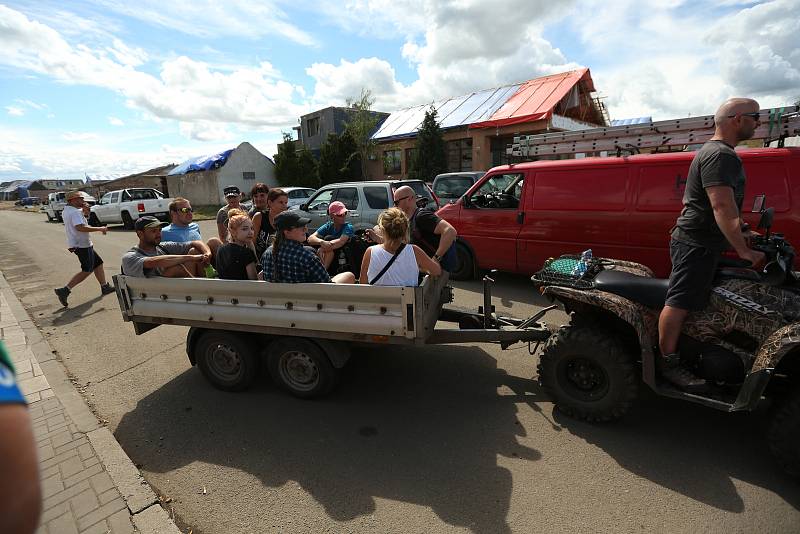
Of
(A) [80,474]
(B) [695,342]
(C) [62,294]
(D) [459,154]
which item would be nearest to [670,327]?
(B) [695,342]

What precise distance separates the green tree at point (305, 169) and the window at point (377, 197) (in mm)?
19993

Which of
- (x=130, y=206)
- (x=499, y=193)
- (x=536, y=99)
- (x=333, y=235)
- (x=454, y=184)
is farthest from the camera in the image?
(x=536, y=99)

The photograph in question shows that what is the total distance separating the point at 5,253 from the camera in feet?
45.2

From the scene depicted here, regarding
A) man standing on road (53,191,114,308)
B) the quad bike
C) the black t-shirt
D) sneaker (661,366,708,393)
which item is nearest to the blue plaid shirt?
the black t-shirt

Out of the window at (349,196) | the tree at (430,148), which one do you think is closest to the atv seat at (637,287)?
the window at (349,196)

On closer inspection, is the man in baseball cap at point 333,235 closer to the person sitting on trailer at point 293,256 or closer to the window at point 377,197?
the person sitting on trailer at point 293,256

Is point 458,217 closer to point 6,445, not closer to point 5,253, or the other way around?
point 6,445

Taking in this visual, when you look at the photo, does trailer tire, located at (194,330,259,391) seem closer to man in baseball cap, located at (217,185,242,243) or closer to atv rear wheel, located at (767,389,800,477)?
man in baseball cap, located at (217,185,242,243)

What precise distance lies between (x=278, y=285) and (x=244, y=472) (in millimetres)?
1346

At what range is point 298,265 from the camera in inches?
136

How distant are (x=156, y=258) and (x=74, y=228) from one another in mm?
4666

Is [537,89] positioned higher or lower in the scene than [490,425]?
higher

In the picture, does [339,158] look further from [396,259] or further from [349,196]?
[396,259]

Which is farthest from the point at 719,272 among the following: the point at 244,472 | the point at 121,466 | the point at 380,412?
the point at 121,466
